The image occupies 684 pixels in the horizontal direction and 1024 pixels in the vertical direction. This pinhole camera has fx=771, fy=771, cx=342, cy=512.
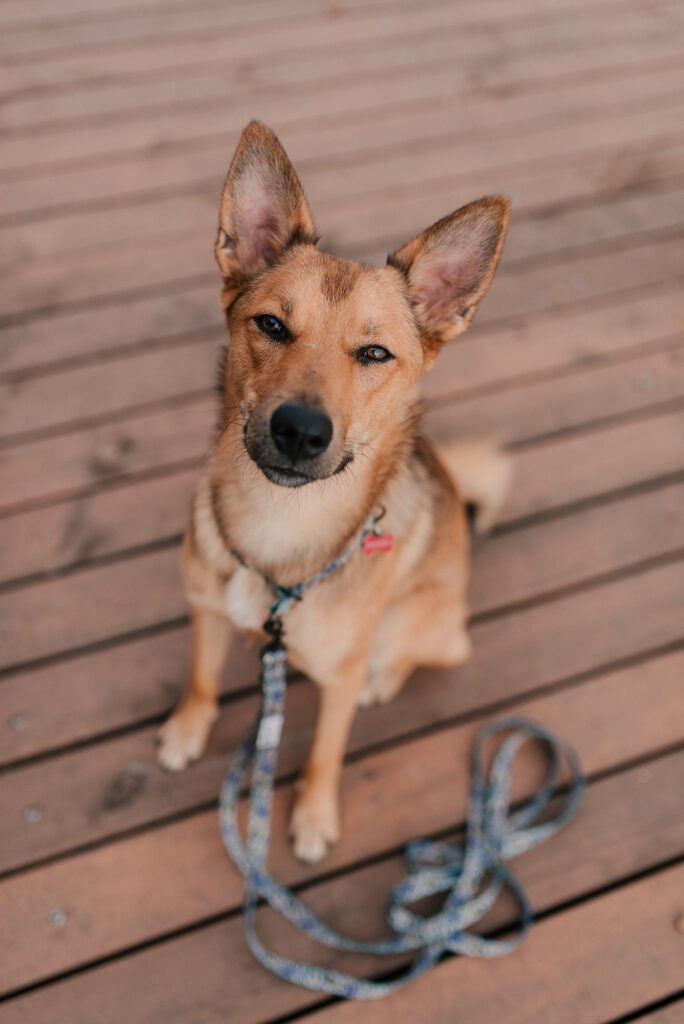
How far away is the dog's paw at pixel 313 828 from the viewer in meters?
2.17

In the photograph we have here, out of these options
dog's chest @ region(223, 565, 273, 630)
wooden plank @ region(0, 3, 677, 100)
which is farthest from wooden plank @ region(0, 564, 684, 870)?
wooden plank @ region(0, 3, 677, 100)

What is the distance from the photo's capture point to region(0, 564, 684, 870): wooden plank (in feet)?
7.13

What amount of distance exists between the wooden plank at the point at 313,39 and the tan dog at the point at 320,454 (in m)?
3.23

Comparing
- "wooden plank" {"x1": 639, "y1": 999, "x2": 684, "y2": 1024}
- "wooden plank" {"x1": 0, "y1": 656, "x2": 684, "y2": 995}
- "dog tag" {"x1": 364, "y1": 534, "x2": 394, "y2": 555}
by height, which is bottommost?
"wooden plank" {"x1": 639, "y1": 999, "x2": 684, "y2": 1024}

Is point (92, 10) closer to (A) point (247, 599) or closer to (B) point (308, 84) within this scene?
(B) point (308, 84)

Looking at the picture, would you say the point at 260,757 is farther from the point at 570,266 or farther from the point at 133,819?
the point at 570,266

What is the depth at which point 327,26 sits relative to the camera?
4719mm

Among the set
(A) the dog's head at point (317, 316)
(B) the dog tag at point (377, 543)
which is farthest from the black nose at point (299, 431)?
(B) the dog tag at point (377, 543)

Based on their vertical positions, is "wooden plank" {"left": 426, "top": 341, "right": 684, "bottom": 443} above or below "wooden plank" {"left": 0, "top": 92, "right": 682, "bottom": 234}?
below

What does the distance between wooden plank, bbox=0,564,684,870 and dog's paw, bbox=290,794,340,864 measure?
184mm

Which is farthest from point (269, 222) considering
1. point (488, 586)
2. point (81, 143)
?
point (81, 143)

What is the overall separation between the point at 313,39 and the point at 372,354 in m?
3.78

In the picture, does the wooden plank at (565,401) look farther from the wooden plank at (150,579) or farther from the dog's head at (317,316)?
the dog's head at (317,316)

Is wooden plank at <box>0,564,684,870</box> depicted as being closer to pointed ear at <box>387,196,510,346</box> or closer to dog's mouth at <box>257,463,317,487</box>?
dog's mouth at <box>257,463,317,487</box>
